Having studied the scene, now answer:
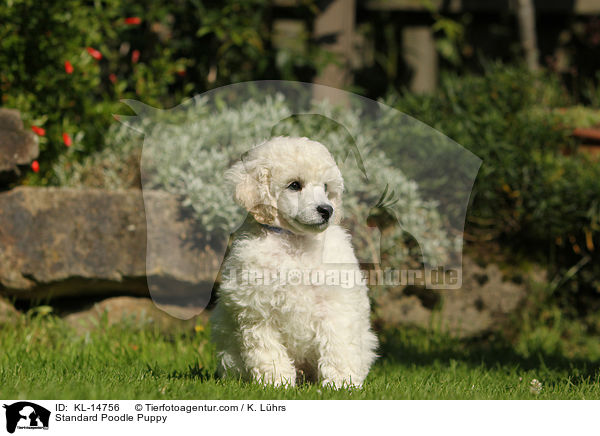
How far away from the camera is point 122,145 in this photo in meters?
4.84

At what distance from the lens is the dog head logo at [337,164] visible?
4.19m

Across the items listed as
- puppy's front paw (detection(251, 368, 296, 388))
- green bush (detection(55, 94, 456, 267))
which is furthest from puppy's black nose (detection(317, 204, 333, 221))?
green bush (detection(55, 94, 456, 267))

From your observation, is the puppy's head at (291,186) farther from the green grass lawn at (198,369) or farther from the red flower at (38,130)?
the red flower at (38,130)

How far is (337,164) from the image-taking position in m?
3.92

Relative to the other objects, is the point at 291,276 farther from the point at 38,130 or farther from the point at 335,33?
the point at 335,33

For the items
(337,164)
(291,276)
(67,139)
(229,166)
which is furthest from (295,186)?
(67,139)

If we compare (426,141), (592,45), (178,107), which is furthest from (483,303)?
(592,45)

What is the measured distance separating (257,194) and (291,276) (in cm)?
36

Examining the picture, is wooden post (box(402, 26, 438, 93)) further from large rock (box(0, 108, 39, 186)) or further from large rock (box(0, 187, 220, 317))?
large rock (box(0, 108, 39, 186))

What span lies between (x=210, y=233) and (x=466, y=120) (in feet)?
7.20

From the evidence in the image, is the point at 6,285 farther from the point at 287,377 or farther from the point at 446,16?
the point at 446,16
